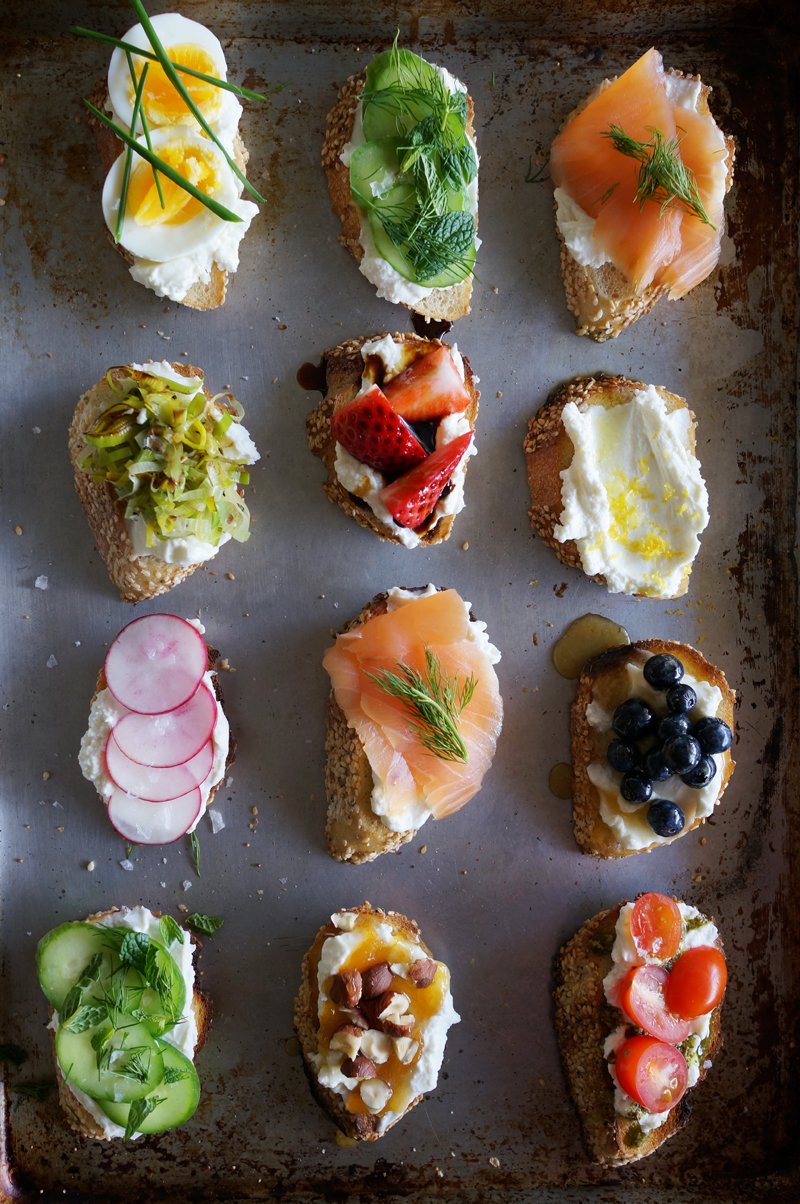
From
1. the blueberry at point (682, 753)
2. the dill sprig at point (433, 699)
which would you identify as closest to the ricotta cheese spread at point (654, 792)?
the blueberry at point (682, 753)

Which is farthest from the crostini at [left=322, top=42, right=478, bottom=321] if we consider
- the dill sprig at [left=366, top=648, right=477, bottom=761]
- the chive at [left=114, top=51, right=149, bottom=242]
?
the dill sprig at [left=366, top=648, right=477, bottom=761]

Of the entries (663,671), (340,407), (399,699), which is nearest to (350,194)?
(340,407)

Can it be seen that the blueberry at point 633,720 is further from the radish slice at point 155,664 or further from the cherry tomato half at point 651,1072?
the radish slice at point 155,664

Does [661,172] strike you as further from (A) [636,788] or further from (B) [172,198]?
(A) [636,788]

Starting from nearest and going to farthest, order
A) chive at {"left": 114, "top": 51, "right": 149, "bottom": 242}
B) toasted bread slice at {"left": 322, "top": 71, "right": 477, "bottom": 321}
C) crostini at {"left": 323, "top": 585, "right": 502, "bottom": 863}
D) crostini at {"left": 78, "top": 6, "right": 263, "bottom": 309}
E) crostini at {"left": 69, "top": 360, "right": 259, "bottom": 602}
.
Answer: chive at {"left": 114, "top": 51, "right": 149, "bottom": 242} → crostini at {"left": 69, "top": 360, "right": 259, "bottom": 602} → crostini at {"left": 78, "top": 6, "right": 263, "bottom": 309} → crostini at {"left": 323, "top": 585, "right": 502, "bottom": 863} → toasted bread slice at {"left": 322, "top": 71, "right": 477, "bottom": 321}

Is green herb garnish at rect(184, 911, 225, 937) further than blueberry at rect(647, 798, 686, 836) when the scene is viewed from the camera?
Yes

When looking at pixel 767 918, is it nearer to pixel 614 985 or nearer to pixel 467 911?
pixel 614 985

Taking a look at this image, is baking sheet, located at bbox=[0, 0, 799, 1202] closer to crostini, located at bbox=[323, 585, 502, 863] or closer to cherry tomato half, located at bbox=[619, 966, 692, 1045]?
crostini, located at bbox=[323, 585, 502, 863]
